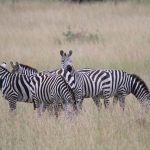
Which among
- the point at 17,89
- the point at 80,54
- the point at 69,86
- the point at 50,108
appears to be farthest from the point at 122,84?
the point at 80,54

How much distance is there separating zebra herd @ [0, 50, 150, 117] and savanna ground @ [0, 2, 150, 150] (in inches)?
9.5

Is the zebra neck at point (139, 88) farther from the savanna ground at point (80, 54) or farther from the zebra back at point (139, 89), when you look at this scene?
the savanna ground at point (80, 54)

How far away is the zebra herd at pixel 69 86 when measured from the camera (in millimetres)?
8859

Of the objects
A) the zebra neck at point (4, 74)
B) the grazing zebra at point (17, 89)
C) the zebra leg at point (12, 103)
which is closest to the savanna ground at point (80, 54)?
the zebra leg at point (12, 103)

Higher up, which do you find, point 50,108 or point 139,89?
point 139,89

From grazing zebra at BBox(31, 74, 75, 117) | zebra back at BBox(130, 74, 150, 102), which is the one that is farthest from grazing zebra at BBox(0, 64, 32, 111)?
zebra back at BBox(130, 74, 150, 102)

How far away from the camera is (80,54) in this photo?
15477 millimetres

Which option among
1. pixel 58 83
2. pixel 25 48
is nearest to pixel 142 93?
pixel 58 83

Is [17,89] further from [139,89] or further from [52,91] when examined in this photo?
[139,89]

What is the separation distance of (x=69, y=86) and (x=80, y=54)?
685cm

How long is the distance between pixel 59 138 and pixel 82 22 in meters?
15.0

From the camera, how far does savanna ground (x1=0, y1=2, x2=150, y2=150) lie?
268 inches

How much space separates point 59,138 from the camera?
689 centimetres

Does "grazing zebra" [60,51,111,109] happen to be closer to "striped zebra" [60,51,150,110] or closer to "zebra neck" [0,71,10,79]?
"striped zebra" [60,51,150,110]
